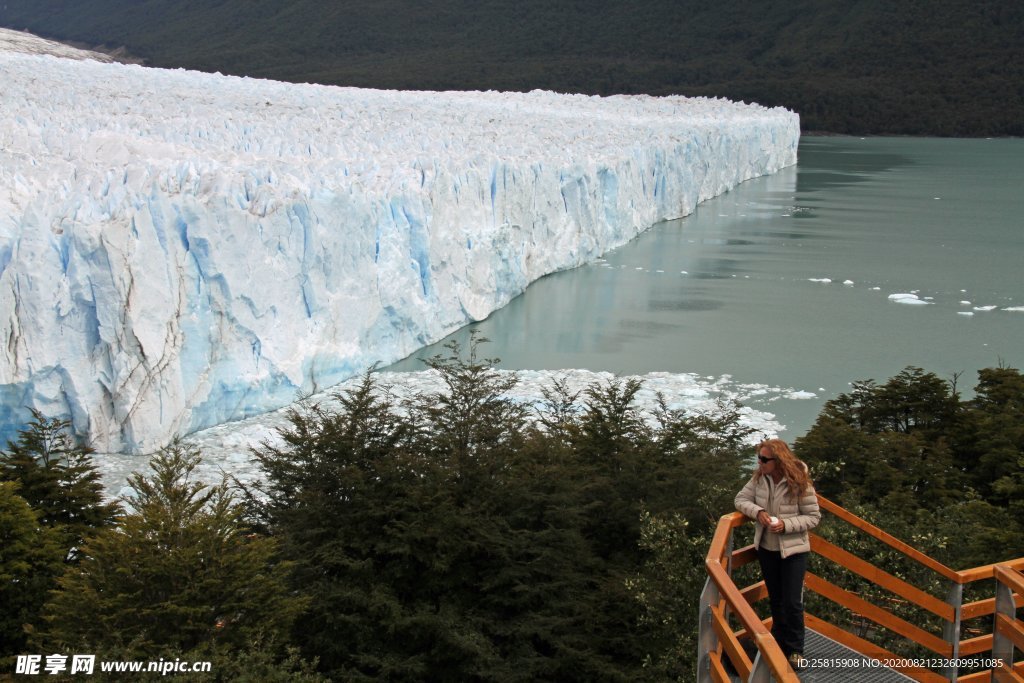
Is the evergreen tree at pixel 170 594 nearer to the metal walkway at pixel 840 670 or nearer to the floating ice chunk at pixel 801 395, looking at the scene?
the metal walkway at pixel 840 670

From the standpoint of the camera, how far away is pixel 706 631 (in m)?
2.46

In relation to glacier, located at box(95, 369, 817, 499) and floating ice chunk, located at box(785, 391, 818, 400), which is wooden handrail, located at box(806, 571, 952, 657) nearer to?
glacier, located at box(95, 369, 817, 499)

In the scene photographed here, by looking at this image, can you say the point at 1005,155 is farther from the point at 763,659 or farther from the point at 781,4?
the point at 763,659

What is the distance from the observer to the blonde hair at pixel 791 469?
113 inches

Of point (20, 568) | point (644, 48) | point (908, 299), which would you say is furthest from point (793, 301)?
point (644, 48)

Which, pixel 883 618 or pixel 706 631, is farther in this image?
pixel 883 618

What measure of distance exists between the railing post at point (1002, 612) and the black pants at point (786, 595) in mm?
455

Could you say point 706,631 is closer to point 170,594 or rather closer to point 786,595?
point 786,595

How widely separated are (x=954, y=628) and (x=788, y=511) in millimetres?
495

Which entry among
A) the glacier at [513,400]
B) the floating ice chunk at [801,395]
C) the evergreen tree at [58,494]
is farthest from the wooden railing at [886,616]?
the floating ice chunk at [801,395]

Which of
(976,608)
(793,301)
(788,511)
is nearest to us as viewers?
(976,608)

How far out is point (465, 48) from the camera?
56.8 m

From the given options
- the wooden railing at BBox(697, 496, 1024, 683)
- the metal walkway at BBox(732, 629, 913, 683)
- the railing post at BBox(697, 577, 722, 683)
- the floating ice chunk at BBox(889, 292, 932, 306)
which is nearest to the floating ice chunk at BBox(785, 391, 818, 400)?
the floating ice chunk at BBox(889, 292, 932, 306)

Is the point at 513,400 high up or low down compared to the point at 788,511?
down
